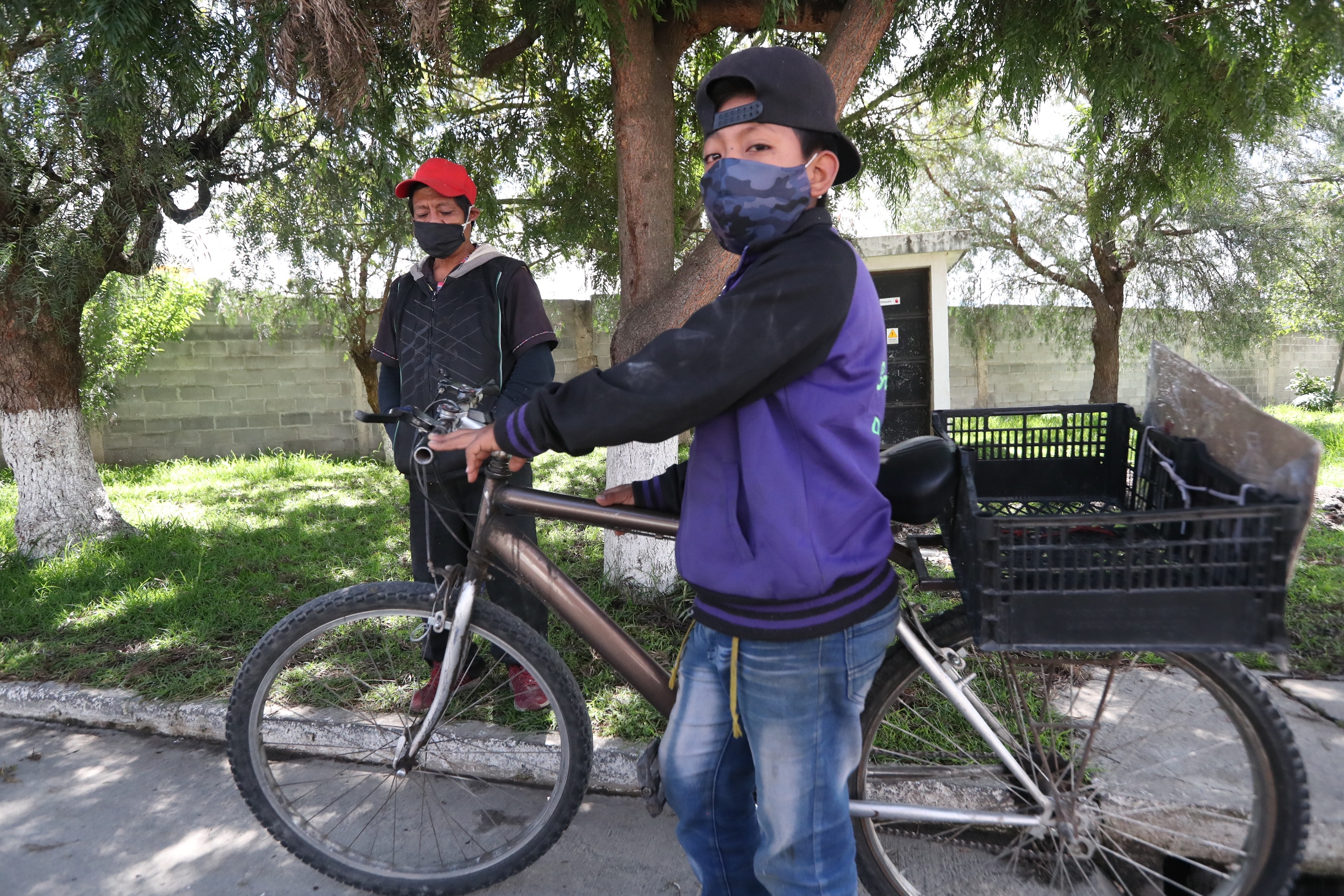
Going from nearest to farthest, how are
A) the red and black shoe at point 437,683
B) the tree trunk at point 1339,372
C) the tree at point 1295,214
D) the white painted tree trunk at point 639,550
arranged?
1. the red and black shoe at point 437,683
2. the white painted tree trunk at point 639,550
3. the tree at point 1295,214
4. the tree trunk at point 1339,372

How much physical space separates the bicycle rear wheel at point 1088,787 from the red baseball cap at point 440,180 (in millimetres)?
2114

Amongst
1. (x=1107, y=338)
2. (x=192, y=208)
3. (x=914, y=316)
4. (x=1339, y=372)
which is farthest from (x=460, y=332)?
(x=1339, y=372)

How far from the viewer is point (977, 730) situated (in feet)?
6.66

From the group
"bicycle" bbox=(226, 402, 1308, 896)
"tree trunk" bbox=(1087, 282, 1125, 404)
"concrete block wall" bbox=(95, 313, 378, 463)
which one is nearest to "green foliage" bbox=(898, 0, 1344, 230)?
"bicycle" bbox=(226, 402, 1308, 896)

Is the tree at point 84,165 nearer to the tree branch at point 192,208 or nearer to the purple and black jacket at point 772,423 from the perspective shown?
the tree branch at point 192,208

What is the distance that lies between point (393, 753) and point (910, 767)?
4.88 feet

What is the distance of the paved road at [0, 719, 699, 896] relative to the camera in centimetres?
234

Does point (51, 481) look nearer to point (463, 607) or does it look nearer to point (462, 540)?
point (462, 540)

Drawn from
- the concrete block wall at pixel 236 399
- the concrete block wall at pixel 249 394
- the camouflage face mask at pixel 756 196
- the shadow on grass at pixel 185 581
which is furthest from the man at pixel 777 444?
the concrete block wall at pixel 236 399

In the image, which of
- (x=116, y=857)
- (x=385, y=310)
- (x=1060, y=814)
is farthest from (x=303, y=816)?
(x=1060, y=814)

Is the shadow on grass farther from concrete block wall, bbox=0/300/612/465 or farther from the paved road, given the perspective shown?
concrete block wall, bbox=0/300/612/465

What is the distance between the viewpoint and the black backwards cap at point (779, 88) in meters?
1.53

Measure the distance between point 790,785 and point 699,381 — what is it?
0.82 meters

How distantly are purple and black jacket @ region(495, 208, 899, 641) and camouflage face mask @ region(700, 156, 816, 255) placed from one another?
0.03 meters
